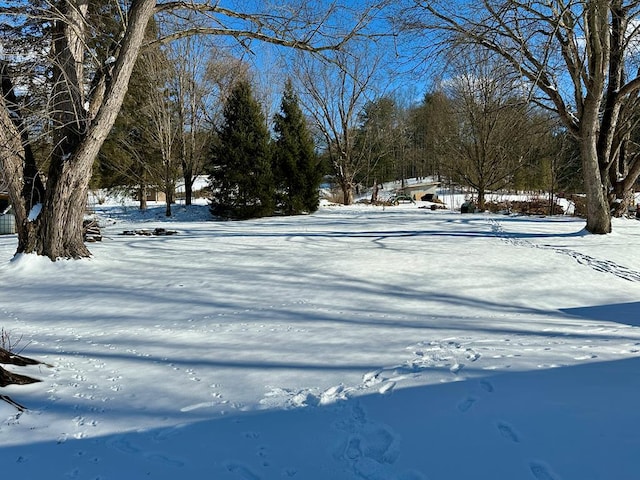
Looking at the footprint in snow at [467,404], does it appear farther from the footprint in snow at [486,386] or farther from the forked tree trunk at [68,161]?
the forked tree trunk at [68,161]

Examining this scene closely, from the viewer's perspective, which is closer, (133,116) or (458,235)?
(458,235)

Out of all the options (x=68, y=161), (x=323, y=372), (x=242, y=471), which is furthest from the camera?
(x=68, y=161)

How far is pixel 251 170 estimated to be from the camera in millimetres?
19812

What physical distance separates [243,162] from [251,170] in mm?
518

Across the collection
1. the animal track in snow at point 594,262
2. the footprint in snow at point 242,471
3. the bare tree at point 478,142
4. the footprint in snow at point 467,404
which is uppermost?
the bare tree at point 478,142

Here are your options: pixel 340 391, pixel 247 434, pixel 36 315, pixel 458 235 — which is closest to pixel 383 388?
pixel 340 391

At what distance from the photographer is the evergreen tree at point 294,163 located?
20.9 metres

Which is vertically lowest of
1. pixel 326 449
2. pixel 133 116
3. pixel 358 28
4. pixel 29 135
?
pixel 326 449

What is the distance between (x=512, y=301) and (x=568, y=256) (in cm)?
359

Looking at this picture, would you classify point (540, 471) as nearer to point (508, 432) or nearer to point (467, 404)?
point (508, 432)

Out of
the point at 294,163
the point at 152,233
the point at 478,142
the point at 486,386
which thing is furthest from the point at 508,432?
the point at 478,142

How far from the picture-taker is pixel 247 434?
2.43 meters

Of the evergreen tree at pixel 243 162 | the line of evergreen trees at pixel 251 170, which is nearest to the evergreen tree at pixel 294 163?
the line of evergreen trees at pixel 251 170

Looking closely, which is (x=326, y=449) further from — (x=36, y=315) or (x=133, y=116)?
(x=133, y=116)
